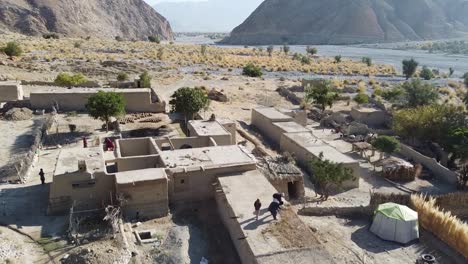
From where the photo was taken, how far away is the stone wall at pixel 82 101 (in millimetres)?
31750

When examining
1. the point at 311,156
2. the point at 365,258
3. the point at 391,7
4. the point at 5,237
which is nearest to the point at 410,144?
the point at 311,156

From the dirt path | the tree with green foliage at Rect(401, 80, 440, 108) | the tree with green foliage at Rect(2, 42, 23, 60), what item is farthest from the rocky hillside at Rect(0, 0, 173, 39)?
the dirt path

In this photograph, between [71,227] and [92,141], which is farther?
[92,141]

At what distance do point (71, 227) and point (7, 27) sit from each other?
3564 inches

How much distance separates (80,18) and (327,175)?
358 ft

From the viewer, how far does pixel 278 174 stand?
20641 millimetres

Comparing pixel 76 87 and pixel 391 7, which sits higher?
pixel 391 7

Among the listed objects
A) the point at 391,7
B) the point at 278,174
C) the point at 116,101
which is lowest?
the point at 278,174

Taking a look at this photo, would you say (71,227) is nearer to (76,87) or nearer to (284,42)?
(76,87)

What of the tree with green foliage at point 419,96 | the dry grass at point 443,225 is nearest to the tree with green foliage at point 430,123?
the tree with green foliage at point 419,96

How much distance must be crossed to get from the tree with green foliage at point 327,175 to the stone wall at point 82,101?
15557 millimetres

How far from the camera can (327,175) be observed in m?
20.9

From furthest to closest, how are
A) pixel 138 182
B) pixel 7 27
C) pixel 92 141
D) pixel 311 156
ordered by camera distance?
pixel 7 27 → pixel 92 141 → pixel 311 156 → pixel 138 182

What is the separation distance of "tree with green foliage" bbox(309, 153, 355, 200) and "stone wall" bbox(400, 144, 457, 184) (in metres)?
6.73
